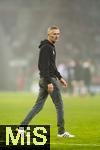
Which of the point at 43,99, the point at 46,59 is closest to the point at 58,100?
the point at 43,99

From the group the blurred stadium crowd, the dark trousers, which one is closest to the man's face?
the dark trousers

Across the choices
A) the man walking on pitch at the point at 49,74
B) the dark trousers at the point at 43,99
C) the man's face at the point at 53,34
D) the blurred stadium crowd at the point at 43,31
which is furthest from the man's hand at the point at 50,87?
the blurred stadium crowd at the point at 43,31

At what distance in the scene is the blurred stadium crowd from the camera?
63.8 m

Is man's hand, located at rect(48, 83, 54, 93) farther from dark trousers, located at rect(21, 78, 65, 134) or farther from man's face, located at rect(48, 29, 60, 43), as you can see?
man's face, located at rect(48, 29, 60, 43)

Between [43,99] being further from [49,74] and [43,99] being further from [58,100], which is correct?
[49,74]

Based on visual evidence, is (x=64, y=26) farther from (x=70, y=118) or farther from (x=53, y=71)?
(x=53, y=71)

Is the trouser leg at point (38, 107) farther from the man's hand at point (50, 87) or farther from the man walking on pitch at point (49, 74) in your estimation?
the man's hand at point (50, 87)

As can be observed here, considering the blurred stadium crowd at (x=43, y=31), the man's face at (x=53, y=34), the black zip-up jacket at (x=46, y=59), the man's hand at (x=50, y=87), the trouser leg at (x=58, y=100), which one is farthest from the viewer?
the blurred stadium crowd at (x=43, y=31)

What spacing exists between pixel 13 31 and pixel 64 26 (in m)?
4.73

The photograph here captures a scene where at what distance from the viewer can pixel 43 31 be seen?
65.2 meters

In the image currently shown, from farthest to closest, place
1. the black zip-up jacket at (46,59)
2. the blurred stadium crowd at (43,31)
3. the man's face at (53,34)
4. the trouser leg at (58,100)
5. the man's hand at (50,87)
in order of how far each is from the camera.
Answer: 1. the blurred stadium crowd at (43,31)
2. the trouser leg at (58,100)
3. the man's face at (53,34)
4. the man's hand at (50,87)
5. the black zip-up jacket at (46,59)

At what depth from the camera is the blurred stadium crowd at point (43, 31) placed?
6378cm

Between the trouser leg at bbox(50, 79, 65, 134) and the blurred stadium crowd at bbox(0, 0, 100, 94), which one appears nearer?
the trouser leg at bbox(50, 79, 65, 134)

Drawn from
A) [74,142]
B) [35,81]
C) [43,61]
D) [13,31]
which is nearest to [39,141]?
[74,142]
